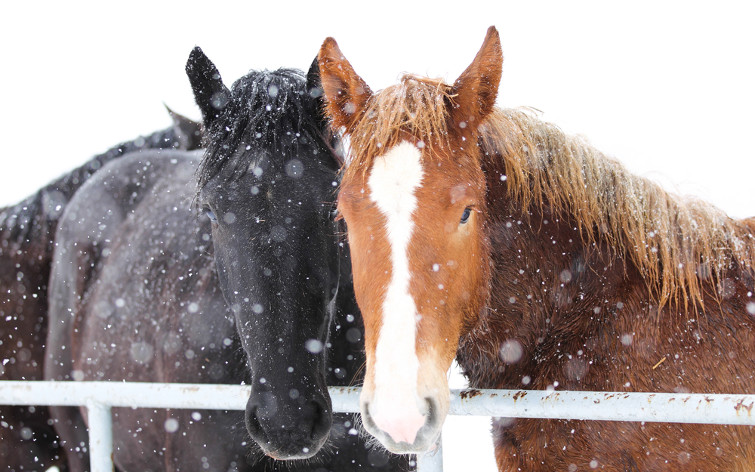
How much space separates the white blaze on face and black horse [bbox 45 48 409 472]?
21.3 inches

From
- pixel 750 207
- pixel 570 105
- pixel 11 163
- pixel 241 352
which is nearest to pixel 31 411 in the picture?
pixel 241 352

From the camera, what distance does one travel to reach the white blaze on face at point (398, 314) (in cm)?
149

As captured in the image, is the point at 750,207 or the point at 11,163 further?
the point at 11,163

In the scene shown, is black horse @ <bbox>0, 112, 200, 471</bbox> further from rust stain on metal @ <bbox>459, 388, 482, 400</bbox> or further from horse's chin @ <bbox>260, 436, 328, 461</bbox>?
rust stain on metal @ <bbox>459, 388, 482, 400</bbox>

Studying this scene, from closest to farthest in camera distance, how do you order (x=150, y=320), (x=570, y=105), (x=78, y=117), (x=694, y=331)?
(x=694, y=331) < (x=150, y=320) < (x=570, y=105) < (x=78, y=117)

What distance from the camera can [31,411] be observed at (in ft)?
14.1

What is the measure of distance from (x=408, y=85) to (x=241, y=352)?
161 centimetres

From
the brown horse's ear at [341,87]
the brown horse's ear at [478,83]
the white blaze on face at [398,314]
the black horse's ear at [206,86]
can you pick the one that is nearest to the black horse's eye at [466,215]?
the white blaze on face at [398,314]

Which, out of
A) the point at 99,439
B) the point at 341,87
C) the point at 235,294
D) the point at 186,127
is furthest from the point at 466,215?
the point at 186,127

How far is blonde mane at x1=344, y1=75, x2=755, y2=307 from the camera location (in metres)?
2.11

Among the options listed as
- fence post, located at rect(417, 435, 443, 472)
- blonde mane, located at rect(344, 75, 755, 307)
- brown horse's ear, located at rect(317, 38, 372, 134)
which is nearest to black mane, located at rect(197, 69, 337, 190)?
brown horse's ear, located at rect(317, 38, 372, 134)

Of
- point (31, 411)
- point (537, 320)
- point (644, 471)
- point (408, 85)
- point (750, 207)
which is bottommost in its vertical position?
point (750, 207)

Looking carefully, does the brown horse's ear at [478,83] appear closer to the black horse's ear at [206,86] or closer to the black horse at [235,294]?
the black horse at [235,294]

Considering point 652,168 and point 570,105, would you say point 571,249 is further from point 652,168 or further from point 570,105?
point 570,105
